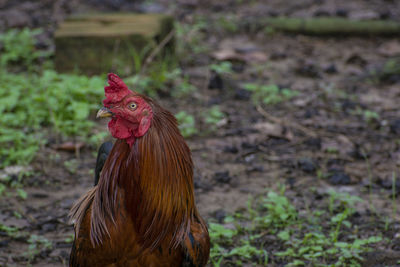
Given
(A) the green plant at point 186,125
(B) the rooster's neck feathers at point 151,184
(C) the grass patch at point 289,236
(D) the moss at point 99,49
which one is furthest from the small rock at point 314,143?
(B) the rooster's neck feathers at point 151,184

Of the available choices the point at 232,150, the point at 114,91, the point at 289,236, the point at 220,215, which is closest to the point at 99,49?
the point at 232,150

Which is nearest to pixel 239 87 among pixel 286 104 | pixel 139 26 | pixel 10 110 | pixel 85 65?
pixel 286 104

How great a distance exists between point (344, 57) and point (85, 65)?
12.7ft

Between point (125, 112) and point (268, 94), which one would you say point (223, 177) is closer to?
point (268, 94)

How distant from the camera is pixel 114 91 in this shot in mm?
2611

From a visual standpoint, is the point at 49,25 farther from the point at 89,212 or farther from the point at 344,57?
the point at 89,212

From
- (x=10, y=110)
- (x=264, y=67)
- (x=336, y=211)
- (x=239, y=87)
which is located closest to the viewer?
(x=336, y=211)

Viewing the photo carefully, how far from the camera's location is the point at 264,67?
7.60 meters

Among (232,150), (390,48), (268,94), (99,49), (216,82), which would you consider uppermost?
(99,49)

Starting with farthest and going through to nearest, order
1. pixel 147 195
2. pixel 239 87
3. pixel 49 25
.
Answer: pixel 49 25 < pixel 239 87 < pixel 147 195

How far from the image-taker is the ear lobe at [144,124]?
2.59m

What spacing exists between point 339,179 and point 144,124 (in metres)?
2.64

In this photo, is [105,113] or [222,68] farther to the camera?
[222,68]

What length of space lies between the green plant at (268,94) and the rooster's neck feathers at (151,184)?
12.6ft
